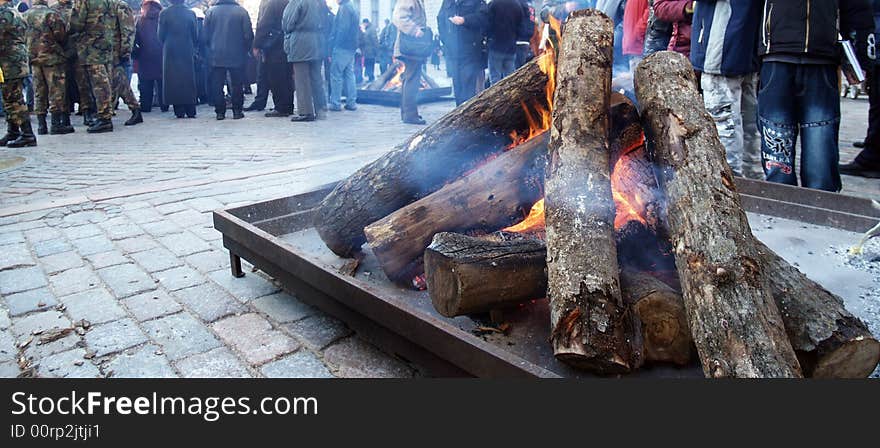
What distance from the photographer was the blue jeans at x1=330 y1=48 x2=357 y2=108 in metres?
14.2

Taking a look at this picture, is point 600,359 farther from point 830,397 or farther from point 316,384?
point 316,384

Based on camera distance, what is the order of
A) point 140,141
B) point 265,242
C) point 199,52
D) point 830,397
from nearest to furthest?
1. point 830,397
2. point 265,242
3. point 140,141
4. point 199,52

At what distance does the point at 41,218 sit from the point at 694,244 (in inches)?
202

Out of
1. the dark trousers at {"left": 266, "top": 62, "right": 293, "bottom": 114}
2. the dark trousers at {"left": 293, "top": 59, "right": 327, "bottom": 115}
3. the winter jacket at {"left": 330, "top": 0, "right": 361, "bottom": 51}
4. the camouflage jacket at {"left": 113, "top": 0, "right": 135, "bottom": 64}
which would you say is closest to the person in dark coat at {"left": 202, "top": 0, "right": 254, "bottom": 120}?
the dark trousers at {"left": 266, "top": 62, "right": 293, "bottom": 114}

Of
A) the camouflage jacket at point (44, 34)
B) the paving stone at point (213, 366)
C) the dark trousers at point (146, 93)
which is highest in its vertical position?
the camouflage jacket at point (44, 34)

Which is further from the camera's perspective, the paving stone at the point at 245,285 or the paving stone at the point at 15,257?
the paving stone at the point at 15,257

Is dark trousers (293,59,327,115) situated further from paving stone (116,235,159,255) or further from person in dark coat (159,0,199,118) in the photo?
paving stone (116,235,159,255)

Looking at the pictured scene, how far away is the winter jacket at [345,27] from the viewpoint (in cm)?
1357

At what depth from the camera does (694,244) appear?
7.61 ft

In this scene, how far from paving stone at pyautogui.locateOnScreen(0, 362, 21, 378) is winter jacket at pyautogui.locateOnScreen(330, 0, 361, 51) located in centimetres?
1167

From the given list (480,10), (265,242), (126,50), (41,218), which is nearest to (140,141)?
(126,50)

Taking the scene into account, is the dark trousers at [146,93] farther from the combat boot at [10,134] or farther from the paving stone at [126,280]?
the paving stone at [126,280]

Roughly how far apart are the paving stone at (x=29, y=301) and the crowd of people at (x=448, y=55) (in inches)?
130

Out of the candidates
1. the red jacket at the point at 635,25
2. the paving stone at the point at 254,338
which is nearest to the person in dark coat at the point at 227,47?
the red jacket at the point at 635,25
